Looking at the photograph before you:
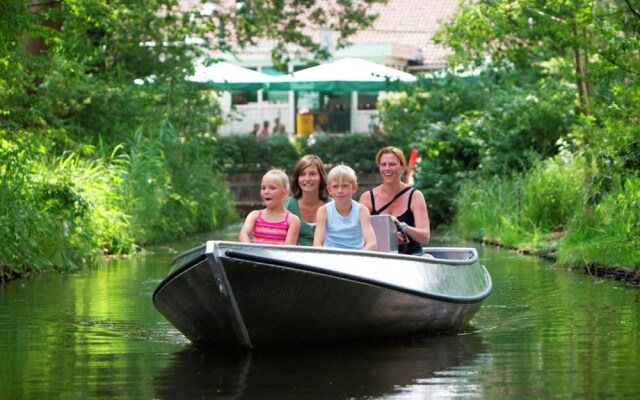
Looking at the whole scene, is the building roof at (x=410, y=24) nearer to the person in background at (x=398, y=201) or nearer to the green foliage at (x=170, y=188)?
the green foliage at (x=170, y=188)

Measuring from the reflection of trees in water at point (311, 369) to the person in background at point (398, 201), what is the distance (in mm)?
1445

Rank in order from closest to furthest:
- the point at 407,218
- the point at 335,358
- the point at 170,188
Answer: the point at 335,358 → the point at 407,218 → the point at 170,188

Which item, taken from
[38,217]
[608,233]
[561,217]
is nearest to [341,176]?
[38,217]

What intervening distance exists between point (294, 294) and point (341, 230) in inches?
45.0

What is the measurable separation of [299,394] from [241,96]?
43.5 meters

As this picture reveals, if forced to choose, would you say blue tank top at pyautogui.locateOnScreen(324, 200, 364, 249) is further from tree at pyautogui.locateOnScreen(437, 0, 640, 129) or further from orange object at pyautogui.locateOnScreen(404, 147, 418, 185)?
orange object at pyautogui.locateOnScreen(404, 147, 418, 185)

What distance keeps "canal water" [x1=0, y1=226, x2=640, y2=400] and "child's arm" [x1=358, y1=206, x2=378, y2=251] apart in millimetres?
773

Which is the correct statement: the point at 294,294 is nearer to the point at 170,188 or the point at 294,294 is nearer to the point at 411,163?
the point at 170,188

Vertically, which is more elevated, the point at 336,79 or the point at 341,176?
the point at 336,79

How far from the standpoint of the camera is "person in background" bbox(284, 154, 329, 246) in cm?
1295

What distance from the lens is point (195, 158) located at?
3259 cm

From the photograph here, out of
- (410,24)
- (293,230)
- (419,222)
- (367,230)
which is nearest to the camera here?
(293,230)

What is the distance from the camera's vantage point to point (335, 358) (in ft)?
37.4

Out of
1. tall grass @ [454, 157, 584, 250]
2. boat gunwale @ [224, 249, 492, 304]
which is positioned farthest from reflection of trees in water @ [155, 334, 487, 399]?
tall grass @ [454, 157, 584, 250]
